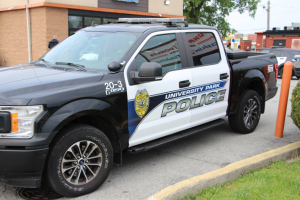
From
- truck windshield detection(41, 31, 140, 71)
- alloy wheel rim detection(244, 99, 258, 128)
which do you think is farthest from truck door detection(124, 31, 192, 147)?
alloy wheel rim detection(244, 99, 258, 128)

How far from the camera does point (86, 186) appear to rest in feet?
11.6

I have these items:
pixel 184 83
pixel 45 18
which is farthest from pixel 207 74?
pixel 45 18

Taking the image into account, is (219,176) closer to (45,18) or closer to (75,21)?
(45,18)

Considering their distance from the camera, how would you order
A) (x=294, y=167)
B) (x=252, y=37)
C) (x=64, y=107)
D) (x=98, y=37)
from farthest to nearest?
(x=252, y=37), (x=98, y=37), (x=294, y=167), (x=64, y=107)

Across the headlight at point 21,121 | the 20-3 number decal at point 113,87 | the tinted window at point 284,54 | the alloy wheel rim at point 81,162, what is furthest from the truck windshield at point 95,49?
the tinted window at point 284,54

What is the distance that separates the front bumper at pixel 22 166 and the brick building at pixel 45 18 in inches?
514

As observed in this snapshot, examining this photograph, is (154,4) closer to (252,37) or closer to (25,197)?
(25,197)

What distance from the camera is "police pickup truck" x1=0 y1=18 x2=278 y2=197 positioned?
3086 millimetres

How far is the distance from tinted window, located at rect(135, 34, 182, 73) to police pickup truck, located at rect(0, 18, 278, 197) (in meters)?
0.01

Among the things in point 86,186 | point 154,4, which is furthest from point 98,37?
point 154,4

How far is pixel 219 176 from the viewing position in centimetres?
370

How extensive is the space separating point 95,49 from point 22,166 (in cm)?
186

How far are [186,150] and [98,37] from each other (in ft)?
7.30

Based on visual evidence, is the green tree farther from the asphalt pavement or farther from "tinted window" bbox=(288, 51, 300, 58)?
the asphalt pavement
